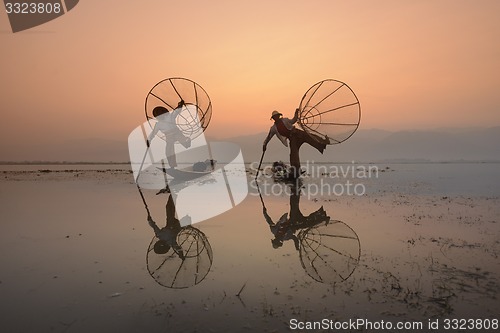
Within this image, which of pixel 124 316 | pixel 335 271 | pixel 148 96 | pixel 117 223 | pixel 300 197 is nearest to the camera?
pixel 124 316

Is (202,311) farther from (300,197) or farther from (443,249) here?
(300,197)

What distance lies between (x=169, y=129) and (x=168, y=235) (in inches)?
483

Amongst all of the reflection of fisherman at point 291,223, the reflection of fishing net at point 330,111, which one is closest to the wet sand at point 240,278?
the reflection of fisherman at point 291,223

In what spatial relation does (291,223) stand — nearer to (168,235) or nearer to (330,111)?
(168,235)

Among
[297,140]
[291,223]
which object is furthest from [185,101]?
[291,223]

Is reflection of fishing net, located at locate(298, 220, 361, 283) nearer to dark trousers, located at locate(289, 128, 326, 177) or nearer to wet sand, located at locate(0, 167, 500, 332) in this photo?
wet sand, located at locate(0, 167, 500, 332)

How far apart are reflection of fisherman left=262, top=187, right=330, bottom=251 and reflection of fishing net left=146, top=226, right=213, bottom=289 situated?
5.23 feet

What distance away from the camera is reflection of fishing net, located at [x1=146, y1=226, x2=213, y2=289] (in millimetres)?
5180

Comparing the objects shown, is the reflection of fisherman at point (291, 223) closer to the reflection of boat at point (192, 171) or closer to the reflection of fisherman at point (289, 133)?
the reflection of fisherman at point (289, 133)

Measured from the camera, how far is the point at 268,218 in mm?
10047

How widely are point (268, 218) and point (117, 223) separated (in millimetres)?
4345

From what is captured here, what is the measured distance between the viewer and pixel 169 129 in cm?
1923

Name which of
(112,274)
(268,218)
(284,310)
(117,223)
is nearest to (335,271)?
(284,310)

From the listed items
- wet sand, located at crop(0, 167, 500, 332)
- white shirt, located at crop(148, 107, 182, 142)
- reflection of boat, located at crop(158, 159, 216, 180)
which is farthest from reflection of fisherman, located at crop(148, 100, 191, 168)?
wet sand, located at crop(0, 167, 500, 332)
